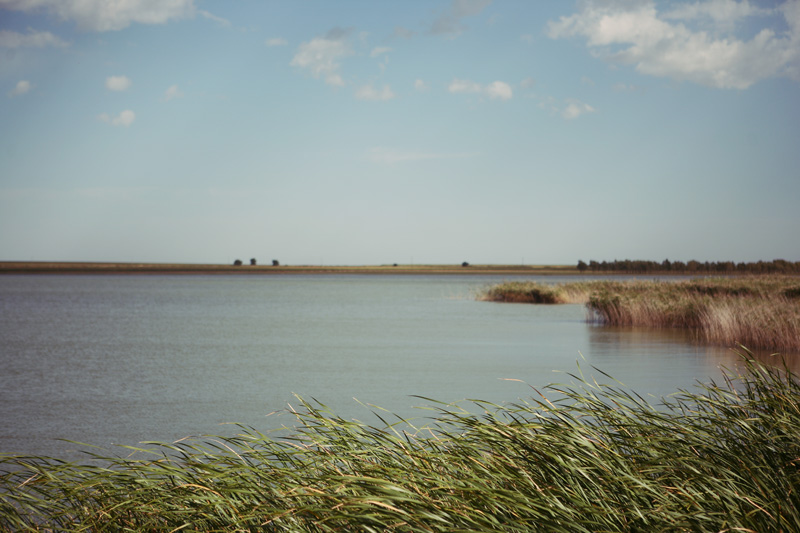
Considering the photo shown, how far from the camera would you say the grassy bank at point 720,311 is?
18.5m

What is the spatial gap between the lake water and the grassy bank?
1.16 metres

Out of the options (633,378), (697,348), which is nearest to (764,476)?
(633,378)

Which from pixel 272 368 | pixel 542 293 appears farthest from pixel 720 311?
pixel 542 293

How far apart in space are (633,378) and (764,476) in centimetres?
1058

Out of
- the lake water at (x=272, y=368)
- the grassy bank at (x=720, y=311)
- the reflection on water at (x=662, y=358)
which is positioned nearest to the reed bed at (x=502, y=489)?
the lake water at (x=272, y=368)

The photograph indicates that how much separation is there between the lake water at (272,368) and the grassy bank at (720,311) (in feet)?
3.82

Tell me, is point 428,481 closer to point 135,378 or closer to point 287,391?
point 287,391

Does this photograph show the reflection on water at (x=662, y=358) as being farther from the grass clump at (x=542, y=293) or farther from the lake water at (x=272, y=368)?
the grass clump at (x=542, y=293)

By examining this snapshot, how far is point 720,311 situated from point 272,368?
1361 cm

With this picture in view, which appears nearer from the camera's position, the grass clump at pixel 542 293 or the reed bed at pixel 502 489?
the reed bed at pixel 502 489

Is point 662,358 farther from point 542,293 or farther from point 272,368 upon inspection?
point 542,293

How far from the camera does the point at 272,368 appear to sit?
1797cm

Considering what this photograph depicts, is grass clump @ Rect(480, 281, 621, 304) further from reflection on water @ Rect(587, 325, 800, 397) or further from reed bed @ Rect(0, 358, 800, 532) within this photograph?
reed bed @ Rect(0, 358, 800, 532)

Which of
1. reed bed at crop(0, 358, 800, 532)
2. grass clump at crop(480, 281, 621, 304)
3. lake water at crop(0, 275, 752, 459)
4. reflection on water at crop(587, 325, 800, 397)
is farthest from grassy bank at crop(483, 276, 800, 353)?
reed bed at crop(0, 358, 800, 532)
